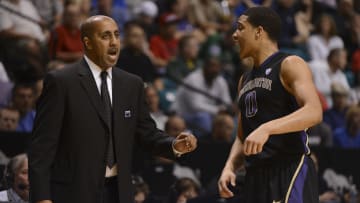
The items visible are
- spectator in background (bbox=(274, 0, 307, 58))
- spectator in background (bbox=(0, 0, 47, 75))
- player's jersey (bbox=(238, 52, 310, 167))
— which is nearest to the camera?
player's jersey (bbox=(238, 52, 310, 167))

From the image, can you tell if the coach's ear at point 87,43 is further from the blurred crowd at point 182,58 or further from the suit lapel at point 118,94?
the blurred crowd at point 182,58

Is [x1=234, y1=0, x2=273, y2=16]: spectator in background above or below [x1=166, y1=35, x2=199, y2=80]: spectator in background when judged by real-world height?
above

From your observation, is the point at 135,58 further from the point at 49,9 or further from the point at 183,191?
the point at 183,191

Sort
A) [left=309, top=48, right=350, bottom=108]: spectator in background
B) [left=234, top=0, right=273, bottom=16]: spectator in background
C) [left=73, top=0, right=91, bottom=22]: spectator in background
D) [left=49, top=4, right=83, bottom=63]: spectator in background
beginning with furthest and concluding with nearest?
[left=234, top=0, right=273, bottom=16]: spectator in background, [left=309, top=48, right=350, bottom=108]: spectator in background, [left=73, top=0, right=91, bottom=22]: spectator in background, [left=49, top=4, right=83, bottom=63]: spectator in background

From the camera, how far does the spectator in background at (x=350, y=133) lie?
11.1m

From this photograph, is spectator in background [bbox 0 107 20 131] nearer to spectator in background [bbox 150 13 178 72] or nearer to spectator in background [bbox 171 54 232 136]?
spectator in background [bbox 171 54 232 136]

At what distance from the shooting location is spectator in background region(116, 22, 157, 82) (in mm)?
10625

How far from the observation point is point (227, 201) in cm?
761

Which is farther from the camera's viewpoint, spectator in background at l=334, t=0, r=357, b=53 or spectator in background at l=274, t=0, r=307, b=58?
spectator in background at l=334, t=0, r=357, b=53

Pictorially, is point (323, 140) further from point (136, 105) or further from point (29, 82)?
point (136, 105)

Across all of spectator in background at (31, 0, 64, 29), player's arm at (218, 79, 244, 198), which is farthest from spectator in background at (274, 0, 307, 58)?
player's arm at (218, 79, 244, 198)

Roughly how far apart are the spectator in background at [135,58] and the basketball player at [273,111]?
4794 mm

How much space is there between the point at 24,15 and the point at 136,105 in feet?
19.5

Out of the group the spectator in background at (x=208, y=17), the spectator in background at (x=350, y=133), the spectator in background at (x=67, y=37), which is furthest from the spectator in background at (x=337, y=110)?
the spectator in background at (x=67, y=37)
